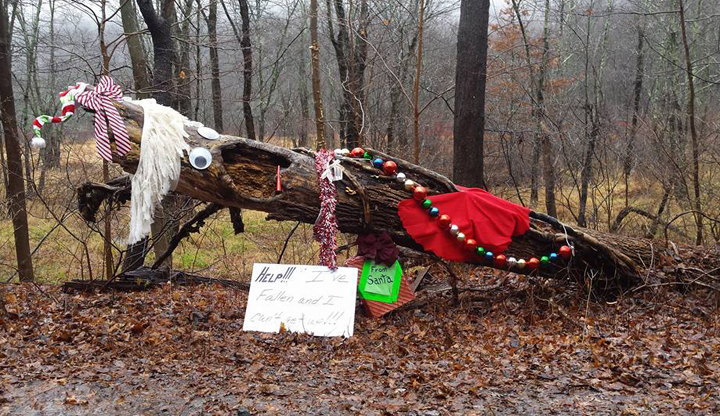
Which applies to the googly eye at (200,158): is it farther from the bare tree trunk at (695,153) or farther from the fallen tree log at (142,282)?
the bare tree trunk at (695,153)

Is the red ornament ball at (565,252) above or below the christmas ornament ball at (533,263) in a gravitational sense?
above

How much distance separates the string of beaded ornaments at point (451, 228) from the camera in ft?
18.2

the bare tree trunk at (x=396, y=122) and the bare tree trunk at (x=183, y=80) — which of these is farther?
the bare tree trunk at (x=396, y=122)

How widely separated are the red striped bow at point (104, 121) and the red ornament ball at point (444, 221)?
286 cm

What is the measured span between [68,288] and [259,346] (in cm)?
308

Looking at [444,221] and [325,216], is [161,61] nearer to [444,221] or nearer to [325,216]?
[325,216]

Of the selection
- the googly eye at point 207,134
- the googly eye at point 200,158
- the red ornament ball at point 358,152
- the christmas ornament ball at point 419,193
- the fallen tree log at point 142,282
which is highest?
the googly eye at point 207,134

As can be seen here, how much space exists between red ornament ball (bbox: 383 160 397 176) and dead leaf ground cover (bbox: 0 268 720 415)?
1432 mm

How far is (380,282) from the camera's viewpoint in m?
5.72

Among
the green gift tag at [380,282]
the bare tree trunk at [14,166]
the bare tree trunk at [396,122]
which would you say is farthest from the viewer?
the bare tree trunk at [396,122]

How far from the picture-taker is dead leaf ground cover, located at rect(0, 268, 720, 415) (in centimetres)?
376

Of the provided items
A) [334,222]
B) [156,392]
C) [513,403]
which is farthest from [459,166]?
[156,392]

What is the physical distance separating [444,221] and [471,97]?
11.4 ft

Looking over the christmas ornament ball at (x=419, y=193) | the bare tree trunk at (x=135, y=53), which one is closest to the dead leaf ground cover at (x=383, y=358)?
the christmas ornament ball at (x=419, y=193)
